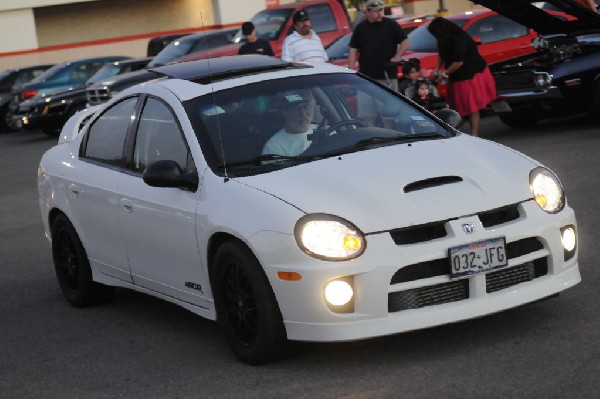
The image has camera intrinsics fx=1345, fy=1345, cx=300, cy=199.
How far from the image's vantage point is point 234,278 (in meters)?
6.60

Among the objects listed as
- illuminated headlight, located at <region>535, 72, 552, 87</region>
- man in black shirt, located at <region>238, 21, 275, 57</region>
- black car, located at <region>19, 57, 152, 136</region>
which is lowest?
black car, located at <region>19, 57, 152, 136</region>

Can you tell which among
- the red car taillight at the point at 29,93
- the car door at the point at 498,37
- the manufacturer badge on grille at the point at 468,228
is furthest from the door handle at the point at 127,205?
the red car taillight at the point at 29,93

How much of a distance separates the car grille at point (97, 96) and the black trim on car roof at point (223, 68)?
54.9 feet

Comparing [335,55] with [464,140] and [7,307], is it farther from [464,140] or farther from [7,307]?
[464,140]

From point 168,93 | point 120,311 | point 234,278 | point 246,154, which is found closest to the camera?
point 234,278

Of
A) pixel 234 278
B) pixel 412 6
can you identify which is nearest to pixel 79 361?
pixel 234 278

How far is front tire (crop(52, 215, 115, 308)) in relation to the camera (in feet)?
28.0

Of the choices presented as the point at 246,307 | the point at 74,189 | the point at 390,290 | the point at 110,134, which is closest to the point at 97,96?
the point at 74,189

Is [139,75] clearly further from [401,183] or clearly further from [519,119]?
[401,183]

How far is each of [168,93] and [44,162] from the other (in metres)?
1.90

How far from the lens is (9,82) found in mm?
32219

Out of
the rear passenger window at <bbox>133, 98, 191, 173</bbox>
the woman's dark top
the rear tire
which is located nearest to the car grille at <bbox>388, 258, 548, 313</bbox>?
the rear passenger window at <bbox>133, 98, 191, 173</bbox>

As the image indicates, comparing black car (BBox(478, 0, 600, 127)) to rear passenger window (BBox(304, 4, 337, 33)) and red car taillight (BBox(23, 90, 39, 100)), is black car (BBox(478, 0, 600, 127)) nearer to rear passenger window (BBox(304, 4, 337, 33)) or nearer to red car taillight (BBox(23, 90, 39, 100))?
rear passenger window (BBox(304, 4, 337, 33))

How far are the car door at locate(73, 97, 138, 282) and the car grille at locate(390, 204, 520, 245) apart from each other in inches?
86.2
